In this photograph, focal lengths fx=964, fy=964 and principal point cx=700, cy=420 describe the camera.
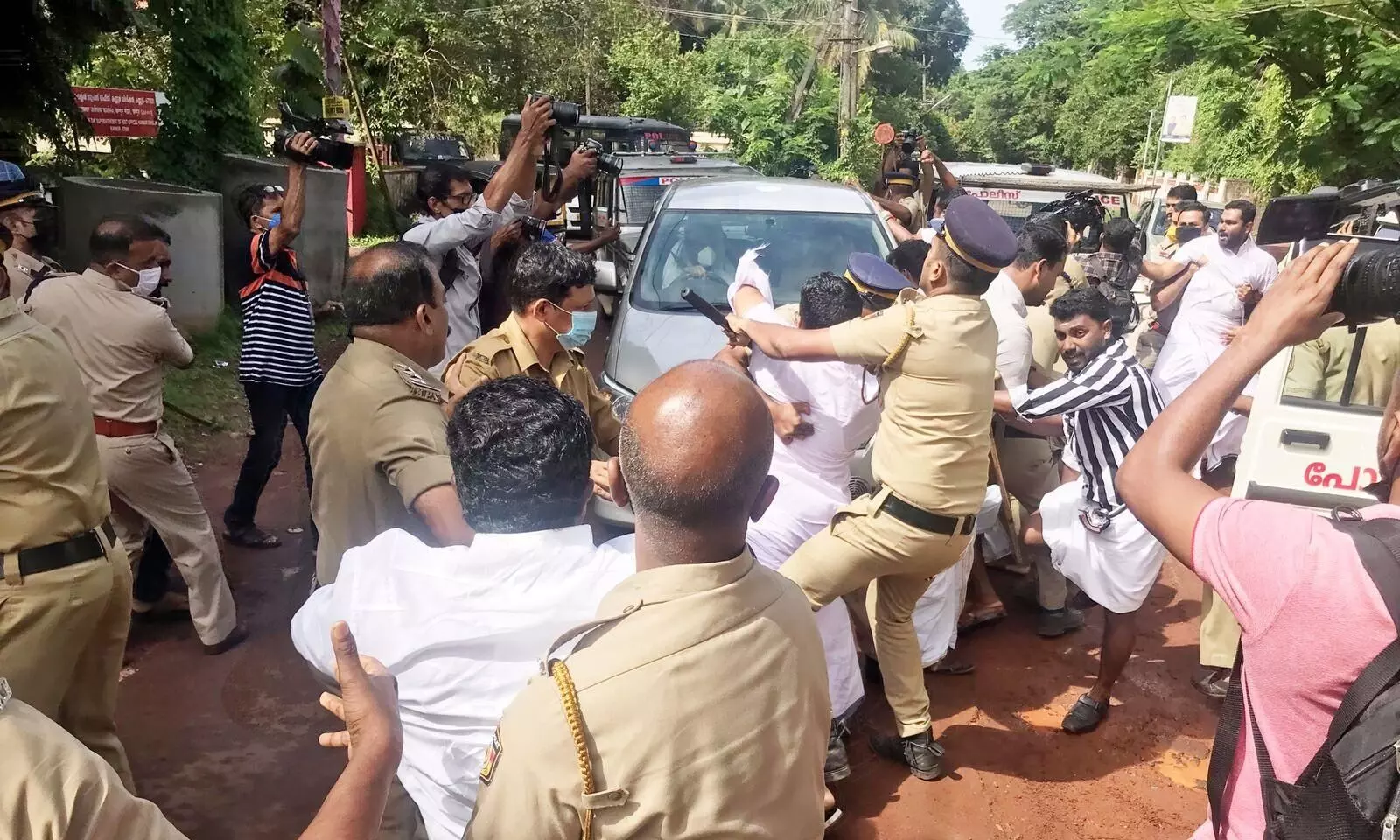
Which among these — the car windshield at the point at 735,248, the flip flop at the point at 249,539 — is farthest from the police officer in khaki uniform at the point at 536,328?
the flip flop at the point at 249,539

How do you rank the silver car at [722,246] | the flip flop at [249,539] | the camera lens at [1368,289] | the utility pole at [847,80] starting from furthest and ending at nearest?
the utility pole at [847,80]
the silver car at [722,246]
the flip flop at [249,539]
the camera lens at [1368,289]

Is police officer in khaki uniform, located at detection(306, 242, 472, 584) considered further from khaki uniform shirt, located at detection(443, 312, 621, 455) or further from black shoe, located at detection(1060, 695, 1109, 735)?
black shoe, located at detection(1060, 695, 1109, 735)

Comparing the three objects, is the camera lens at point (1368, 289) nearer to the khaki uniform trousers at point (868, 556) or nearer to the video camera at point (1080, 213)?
the khaki uniform trousers at point (868, 556)

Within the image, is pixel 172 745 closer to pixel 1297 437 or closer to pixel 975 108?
pixel 1297 437

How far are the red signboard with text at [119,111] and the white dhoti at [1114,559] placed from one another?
7.52 m

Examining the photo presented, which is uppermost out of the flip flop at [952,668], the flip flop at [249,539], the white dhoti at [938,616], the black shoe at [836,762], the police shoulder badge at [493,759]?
the police shoulder badge at [493,759]

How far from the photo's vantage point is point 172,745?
3.40 meters

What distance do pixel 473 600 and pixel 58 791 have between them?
1.99 ft

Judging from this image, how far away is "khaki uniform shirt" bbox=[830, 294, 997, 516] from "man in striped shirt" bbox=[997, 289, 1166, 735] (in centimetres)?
63

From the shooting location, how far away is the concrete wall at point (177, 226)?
710 cm

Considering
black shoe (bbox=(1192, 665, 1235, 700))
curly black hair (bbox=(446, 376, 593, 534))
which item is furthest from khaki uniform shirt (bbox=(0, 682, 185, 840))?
black shoe (bbox=(1192, 665, 1235, 700))

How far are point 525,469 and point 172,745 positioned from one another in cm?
252

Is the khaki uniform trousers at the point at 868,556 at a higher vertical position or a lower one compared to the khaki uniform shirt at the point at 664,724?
lower

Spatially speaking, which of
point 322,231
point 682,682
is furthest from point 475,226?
point 322,231
